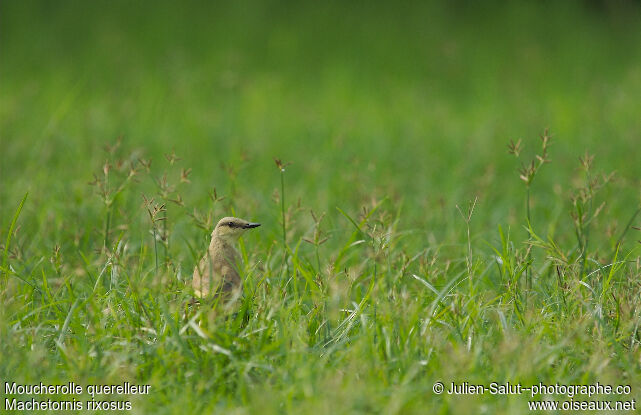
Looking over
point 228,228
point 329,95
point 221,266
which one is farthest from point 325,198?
point 329,95

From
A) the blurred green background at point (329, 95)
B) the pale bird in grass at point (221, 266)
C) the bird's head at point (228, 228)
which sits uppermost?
the blurred green background at point (329, 95)

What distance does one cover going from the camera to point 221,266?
3465mm

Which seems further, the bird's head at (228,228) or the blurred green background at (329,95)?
the blurred green background at (329,95)

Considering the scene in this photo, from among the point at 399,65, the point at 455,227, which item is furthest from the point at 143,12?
the point at 455,227

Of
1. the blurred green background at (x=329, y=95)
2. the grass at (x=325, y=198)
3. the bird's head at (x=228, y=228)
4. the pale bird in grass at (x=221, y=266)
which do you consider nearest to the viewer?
the grass at (x=325, y=198)

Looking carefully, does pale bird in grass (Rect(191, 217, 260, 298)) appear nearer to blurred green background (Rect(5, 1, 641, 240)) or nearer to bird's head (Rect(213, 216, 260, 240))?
A: bird's head (Rect(213, 216, 260, 240))

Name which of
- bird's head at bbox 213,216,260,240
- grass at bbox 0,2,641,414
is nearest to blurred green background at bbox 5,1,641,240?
grass at bbox 0,2,641,414

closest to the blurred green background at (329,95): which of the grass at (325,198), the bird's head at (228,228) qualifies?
the grass at (325,198)

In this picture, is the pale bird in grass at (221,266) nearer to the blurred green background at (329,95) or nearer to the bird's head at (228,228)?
the bird's head at (228,228)

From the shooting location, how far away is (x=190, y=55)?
10469mm

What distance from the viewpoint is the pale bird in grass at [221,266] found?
3277 mm

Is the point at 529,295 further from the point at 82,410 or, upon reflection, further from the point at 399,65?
the point at 399,65

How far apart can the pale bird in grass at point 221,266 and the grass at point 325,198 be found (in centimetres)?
9

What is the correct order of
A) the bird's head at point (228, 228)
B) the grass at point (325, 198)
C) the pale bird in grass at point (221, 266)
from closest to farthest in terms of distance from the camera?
the grass at point (325, 198) → the pale bird in grass at point (221, 266) → the bird's head at point (228, 228)
